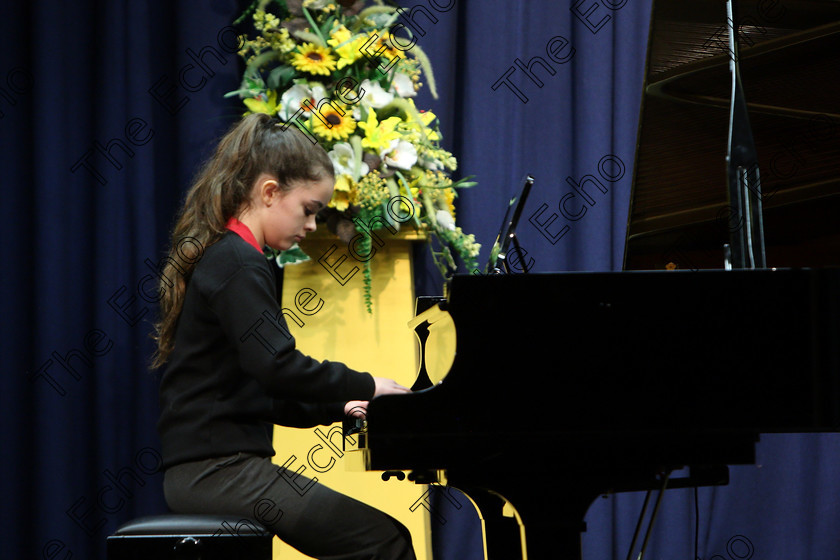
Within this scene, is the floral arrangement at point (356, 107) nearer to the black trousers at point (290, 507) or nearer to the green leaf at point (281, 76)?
the green leaf at point (281, 76)

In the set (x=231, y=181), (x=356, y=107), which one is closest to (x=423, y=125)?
(x=356, y=107)

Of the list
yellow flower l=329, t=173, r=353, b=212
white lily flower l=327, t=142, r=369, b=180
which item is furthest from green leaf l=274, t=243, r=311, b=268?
white lily flower l=327, t=142, r=369, b=180

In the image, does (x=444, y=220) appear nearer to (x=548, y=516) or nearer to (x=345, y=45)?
(x=345, y=45)

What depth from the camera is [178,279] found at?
77.7 inches

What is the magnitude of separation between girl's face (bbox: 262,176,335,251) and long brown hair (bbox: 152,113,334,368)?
19 mm

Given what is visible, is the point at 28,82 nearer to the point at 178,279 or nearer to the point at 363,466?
the point at 178,279

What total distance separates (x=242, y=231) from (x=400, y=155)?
2.37 ft

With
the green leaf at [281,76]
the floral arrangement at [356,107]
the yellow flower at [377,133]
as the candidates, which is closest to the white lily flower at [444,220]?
the floral arrangement at [356,107]

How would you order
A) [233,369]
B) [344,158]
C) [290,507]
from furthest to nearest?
[344,158] → [233,369] → [290,507]

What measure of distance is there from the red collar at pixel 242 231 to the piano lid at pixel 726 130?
946 millimetres

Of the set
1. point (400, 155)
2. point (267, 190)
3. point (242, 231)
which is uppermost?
point (400, 155)

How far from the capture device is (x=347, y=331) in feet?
8.50

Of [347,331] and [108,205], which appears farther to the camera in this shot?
[108,205]

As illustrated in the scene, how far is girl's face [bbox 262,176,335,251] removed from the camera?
1961 millimetres
